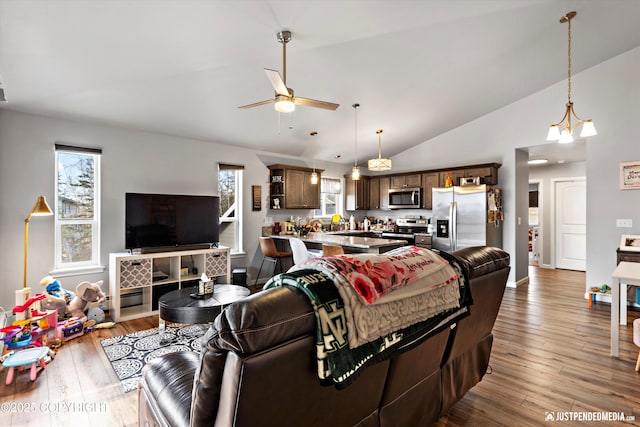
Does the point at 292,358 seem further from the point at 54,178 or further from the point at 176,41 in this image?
the point at 54,178

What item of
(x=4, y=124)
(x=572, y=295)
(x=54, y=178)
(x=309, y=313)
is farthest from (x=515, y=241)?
(x=4, y=124)

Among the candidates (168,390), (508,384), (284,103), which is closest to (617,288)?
(508,384)

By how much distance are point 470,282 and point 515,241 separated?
15.5ft

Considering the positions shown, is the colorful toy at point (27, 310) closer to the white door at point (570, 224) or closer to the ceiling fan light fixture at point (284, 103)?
the ceiling fan light fixture at point (284, 103)

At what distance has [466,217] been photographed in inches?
222

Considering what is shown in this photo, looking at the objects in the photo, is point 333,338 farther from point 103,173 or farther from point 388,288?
point 103,173

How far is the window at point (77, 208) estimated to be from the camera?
3973mm

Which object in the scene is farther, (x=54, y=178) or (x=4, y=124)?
(x=54, y=178)

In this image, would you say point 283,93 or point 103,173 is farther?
point 103,173

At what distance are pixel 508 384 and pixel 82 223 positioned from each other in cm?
492

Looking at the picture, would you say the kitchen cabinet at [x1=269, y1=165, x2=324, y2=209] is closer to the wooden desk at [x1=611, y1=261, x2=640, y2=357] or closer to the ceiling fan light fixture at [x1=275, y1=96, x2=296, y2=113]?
the ceiling fan light fixture at [x1=275, y1=96, x2=296, y2=113]

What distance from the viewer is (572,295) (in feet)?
16.6

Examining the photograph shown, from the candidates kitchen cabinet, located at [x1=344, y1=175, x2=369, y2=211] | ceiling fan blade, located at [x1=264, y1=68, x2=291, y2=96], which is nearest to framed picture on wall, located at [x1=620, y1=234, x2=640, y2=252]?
kitchen cabinet, located at [x1=344, y1=175, x2=369, y2=211]

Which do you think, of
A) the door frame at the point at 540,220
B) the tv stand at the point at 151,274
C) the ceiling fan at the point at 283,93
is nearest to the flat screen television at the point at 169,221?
the tv stand at the point at 151,274
